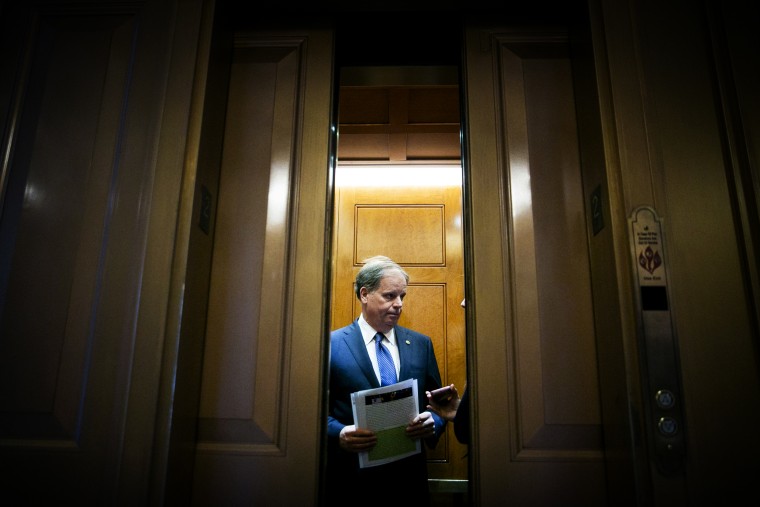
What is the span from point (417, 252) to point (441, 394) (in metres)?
1.60

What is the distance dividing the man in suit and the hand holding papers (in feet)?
0.10

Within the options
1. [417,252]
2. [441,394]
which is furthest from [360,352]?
[417,252]

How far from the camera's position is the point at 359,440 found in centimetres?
172

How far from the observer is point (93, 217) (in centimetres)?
137

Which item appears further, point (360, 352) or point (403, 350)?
point (403, 350)

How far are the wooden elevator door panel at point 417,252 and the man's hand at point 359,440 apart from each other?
66.7 inches

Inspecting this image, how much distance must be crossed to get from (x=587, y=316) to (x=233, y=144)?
4.27ft

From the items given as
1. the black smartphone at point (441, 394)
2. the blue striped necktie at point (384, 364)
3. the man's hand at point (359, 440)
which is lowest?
the man's hand at point (359, 440)

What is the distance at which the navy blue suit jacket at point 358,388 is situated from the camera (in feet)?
6.39

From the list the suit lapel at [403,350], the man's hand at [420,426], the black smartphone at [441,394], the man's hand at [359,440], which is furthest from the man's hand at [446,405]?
the man's hand at [359,440]

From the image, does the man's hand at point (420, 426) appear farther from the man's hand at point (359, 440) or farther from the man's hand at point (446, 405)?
the man's hand at point (446, 405)

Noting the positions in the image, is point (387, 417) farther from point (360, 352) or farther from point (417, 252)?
point (417, 252)

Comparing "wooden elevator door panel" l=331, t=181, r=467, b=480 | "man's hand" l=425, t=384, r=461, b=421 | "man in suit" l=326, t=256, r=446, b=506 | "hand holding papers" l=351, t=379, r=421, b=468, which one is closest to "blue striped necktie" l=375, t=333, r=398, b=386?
"man in suit" l=326, t=256, r=446, b=506

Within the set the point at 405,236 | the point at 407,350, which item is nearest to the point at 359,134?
the point at 405,236
